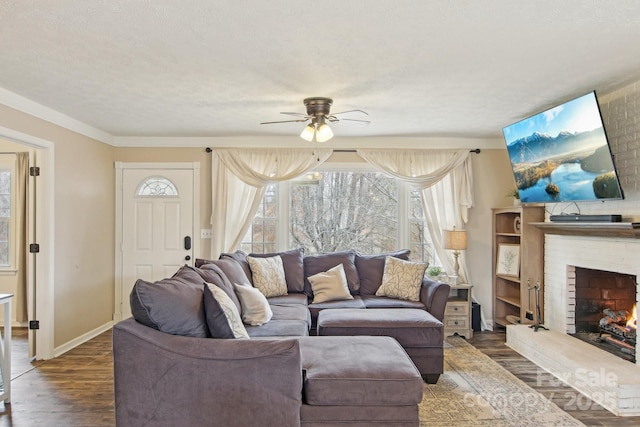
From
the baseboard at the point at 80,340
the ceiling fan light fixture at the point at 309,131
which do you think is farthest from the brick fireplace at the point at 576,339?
the baseboard at the point at 80,340

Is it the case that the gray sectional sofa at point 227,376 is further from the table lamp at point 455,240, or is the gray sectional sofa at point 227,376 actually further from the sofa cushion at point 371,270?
the table lamp at point 455,240

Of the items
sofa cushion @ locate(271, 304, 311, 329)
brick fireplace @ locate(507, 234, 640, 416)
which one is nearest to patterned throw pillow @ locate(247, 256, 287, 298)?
sofa cushion @ locate(271, 304, 311, 329)

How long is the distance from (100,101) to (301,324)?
263cm

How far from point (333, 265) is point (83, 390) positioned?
2.61 m

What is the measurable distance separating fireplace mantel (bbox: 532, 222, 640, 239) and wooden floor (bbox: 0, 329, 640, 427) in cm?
127

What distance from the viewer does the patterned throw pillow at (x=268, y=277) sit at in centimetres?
453

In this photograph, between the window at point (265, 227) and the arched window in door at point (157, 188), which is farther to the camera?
the window at point (265, 227)

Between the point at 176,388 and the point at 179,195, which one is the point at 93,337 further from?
the point at 176,388

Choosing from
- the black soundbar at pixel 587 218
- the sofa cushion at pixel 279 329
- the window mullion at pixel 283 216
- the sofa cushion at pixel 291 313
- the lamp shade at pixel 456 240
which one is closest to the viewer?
the sofa cushion at pixel 279 329

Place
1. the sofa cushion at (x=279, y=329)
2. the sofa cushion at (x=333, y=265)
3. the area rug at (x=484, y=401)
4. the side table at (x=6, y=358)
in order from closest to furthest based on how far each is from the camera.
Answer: the area rug at (x=484, y=401)
the side table at (x=6, y=358)
the sofa cushion at (x=279, y=329)
the sofa cushion at (x=333, y=265)

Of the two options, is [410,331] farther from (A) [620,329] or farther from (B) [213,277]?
(A) [620,329]

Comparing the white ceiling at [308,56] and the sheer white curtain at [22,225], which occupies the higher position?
the white ceiling at [308,56]

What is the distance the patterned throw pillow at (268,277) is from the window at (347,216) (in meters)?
0.91

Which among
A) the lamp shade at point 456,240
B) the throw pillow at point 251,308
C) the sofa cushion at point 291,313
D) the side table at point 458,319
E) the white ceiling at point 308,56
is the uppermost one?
the white ceiling at point 308,56
